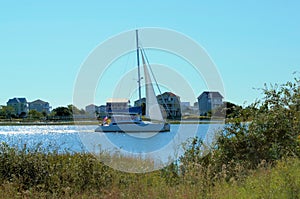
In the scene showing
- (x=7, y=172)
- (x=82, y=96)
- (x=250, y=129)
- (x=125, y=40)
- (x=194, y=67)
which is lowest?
(x=7, y=172)

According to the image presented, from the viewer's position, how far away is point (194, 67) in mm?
12930

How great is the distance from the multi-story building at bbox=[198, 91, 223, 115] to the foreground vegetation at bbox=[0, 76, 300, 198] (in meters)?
2.77

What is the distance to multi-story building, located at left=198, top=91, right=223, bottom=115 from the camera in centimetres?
1198

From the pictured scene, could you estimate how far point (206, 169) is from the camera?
6574mm

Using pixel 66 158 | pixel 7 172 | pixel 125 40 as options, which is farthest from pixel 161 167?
pixel 125 40

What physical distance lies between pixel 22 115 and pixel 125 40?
65668mm

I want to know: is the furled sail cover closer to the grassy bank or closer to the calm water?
the calm water

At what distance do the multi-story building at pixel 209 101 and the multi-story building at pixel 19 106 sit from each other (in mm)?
64945

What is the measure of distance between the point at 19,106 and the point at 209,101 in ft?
249

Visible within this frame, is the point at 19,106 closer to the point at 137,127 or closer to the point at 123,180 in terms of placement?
the point at 137,127

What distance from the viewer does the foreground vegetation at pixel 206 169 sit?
17.9 ft

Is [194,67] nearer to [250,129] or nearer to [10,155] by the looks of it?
[250,129]

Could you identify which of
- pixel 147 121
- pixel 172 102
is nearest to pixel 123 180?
pixel 172 102

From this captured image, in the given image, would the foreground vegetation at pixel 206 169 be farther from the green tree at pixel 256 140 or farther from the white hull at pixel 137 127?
the white hull at pixel 137 127
